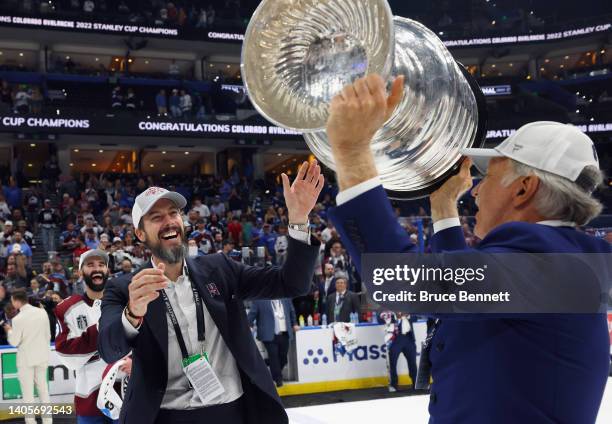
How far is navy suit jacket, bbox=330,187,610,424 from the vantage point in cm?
114

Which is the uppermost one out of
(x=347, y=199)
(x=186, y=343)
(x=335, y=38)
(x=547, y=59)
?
(x=547, y=59)

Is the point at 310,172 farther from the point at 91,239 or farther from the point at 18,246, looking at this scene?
the point at 91,239

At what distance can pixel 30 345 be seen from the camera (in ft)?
23.8

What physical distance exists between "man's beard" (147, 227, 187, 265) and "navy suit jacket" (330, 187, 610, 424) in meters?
1.62

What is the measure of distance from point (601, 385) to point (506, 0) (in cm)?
3203

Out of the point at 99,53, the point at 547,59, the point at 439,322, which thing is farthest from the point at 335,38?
the point at 547,59

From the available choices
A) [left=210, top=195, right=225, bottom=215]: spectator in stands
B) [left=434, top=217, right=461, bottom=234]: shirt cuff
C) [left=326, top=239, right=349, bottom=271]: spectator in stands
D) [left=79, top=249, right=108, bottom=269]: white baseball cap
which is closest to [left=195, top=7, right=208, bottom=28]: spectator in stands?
[left=210, top=195, right=225, bottom=215]: spectator in stands

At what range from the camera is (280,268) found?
2.74 m

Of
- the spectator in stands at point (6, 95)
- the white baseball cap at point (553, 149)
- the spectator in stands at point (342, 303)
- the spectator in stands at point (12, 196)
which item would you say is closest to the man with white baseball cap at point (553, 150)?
the white baseball cap at point (553, 149)

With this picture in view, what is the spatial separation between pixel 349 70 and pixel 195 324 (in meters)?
1.65

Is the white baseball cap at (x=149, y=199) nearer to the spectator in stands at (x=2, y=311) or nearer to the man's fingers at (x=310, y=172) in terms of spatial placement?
the man's fingers at (x=310, y=172)

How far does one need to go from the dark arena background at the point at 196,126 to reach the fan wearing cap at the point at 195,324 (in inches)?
242

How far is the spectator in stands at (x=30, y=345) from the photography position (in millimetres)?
7211

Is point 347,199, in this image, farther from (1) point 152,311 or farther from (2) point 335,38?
(1) point 152,311
